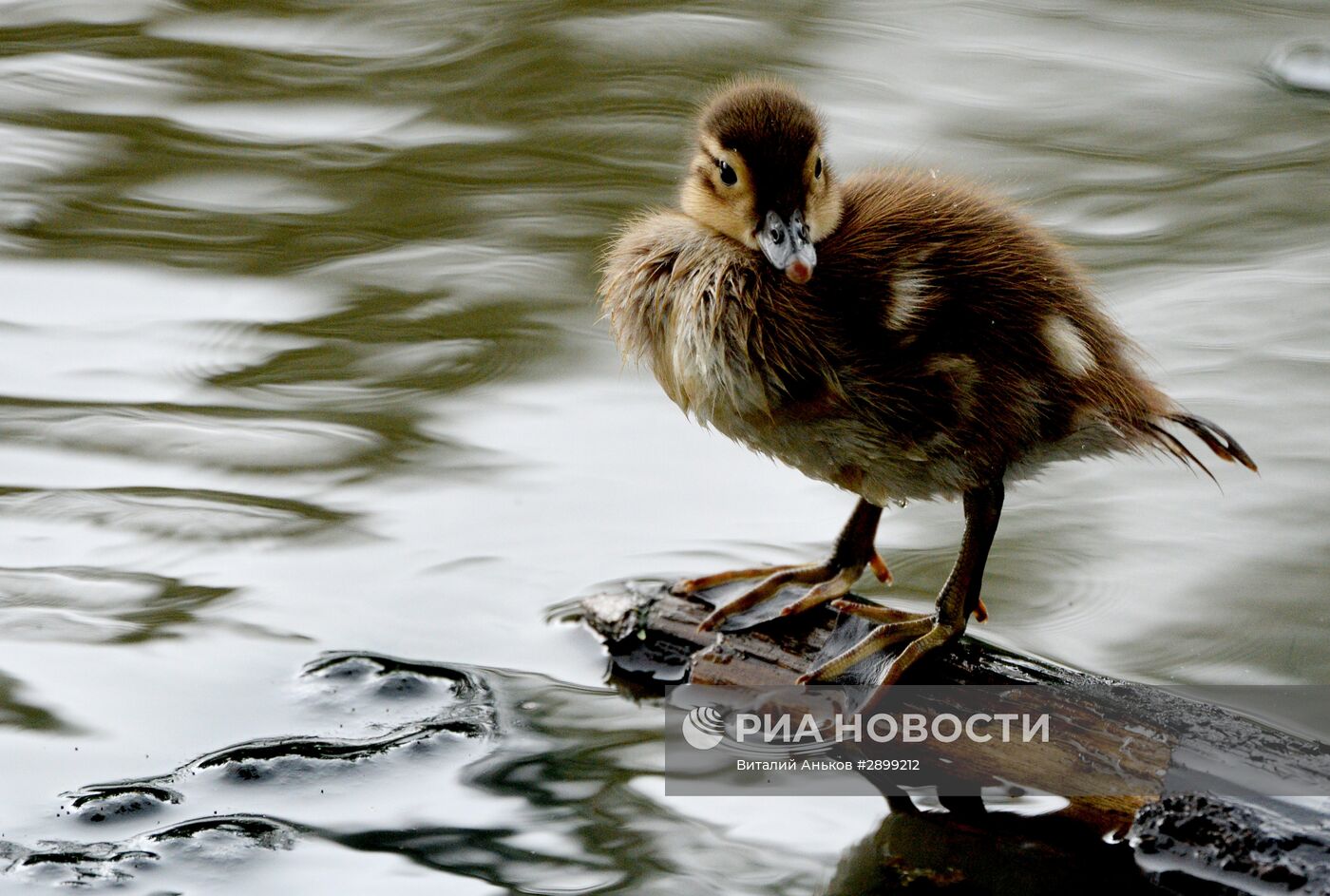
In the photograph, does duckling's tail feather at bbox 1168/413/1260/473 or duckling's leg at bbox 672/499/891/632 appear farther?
duckling's leg at bbox 672/499/891/632

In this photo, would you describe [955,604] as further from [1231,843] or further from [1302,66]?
[1302,66]

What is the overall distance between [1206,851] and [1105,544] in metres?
1.60

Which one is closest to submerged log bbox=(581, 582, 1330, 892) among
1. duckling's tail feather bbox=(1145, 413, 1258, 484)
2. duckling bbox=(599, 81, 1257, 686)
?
duckling bbox=(599, 81, 1257, 686)

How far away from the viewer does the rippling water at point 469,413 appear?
10.5ft

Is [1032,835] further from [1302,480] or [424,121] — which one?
[424,121]

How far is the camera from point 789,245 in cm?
316

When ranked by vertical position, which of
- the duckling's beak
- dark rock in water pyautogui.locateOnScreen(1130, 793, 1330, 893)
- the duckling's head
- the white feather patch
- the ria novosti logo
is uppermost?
the duckling's head

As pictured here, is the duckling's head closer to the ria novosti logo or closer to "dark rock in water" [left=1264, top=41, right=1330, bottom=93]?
the ria novosti logo

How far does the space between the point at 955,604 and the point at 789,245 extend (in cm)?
73

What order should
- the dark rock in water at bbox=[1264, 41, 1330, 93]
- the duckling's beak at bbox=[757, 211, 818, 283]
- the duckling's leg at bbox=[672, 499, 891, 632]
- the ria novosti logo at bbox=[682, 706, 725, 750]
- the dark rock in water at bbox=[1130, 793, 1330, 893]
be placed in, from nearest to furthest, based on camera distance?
1. the dark rock in water at bbox=[1130, 793, 1330, 893]
2. the duckling's beak at bbox=[757, 211, 818, 283]
3. the ria novosti logo at bbox=[682, 706, 725, 750]
4. the duckling's leg at bbox=[672, 499, 891, 632]
5. the dark rock in water at bbox=[1264, 41, 1330, 93]

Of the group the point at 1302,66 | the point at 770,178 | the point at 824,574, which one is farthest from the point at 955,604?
the point at 1302,66

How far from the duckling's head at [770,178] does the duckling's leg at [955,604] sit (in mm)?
552

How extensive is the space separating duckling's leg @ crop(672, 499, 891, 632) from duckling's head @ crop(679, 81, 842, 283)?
645mm

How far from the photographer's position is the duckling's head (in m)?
3.20
